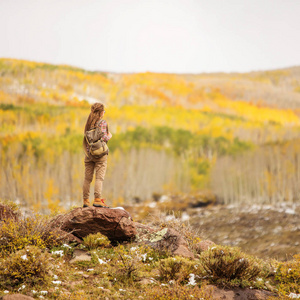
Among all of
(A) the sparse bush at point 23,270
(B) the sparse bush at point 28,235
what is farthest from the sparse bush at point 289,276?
(B) the sparse bush at point 28,235

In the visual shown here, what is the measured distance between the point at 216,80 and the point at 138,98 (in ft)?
Result: 74.7

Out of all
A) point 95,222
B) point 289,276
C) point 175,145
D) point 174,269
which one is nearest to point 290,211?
point 175,145

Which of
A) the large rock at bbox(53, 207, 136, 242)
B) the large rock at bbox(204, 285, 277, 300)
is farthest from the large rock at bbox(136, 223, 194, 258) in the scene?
the large rock at bbox(204, 285, 277, 300)

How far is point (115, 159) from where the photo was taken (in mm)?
78375

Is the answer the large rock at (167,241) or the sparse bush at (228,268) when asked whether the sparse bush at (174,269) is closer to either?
the sparse bush at (228,268)

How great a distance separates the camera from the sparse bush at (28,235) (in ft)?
23.8

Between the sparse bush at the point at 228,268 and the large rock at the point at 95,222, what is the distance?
2.25 meters

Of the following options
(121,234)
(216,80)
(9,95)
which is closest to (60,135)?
(9,95)

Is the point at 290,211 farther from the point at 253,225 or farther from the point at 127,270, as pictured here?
the point at 127,270

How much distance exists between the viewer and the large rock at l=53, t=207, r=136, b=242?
857 centimetres

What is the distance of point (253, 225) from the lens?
55750 mm

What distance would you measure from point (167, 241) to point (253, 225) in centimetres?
5024

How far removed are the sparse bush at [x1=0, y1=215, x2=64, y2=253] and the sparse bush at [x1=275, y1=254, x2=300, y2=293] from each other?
466 centimetres

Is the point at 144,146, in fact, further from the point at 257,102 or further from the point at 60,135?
the point at 257,102
